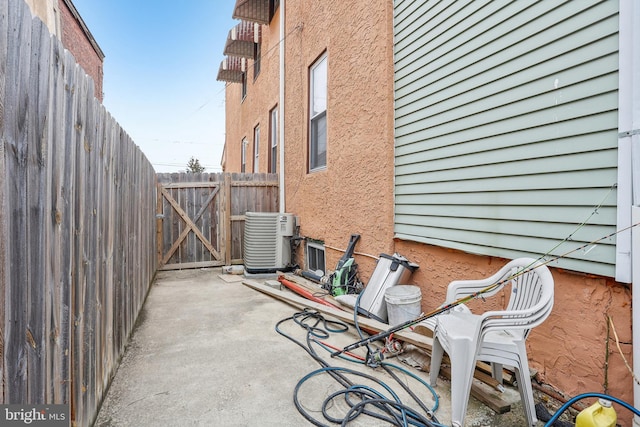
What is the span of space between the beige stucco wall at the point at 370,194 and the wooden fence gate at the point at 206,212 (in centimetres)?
92

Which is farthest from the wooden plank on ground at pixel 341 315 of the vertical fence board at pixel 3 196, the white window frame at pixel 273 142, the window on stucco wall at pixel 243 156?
the window on stucco wall at pixel 243 156

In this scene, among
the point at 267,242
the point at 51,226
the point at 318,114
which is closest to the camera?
the point at 51,226

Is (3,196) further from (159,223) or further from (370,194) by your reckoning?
(159,223)

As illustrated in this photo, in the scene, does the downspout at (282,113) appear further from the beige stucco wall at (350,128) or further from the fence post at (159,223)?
the fence post at (159,223)

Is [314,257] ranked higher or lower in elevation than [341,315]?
Answer: higher

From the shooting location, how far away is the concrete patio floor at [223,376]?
6.84 ft

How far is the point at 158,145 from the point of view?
34312 millimetres

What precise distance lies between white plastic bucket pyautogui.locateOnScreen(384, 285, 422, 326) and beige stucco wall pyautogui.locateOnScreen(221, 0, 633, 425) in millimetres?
258

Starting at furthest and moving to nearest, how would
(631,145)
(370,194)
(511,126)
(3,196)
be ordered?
(370,194)
(511,126)
(631,145)
(3,196)

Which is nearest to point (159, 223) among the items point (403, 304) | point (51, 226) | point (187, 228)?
point (187, 228)

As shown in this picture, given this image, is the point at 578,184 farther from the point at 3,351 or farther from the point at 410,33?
the point at 3,351

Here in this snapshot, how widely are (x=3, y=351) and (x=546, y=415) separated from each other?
270cm

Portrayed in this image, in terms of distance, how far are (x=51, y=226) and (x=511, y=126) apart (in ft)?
9.40

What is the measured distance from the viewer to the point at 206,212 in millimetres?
7395
